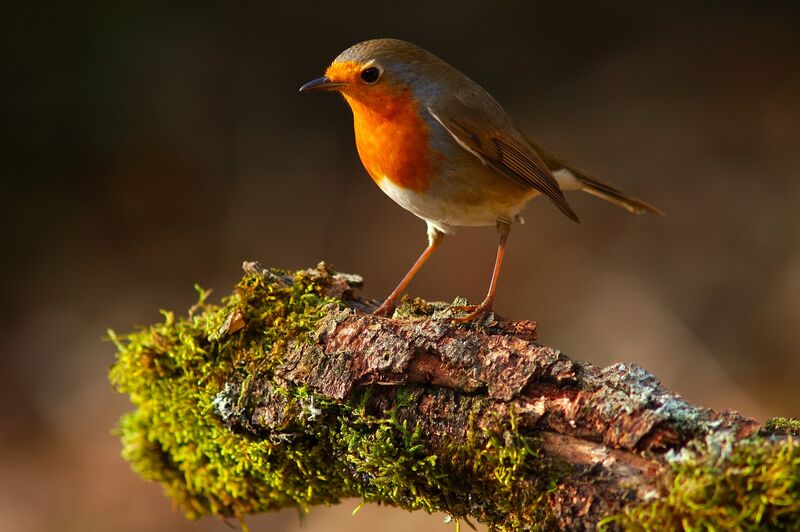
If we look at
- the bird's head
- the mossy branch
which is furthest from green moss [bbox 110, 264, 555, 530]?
the bird's head

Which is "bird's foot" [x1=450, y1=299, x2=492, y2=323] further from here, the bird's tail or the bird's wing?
the bird's tail

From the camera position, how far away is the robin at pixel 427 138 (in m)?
3.01

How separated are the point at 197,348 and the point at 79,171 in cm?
457

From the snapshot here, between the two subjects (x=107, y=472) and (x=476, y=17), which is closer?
(x=107, y=472)

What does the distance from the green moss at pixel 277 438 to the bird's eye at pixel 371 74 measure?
2.60 ft

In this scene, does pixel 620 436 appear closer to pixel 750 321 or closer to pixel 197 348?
pixel 197 348

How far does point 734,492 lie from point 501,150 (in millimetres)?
1763

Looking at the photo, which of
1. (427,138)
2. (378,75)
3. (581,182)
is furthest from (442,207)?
(581,182)

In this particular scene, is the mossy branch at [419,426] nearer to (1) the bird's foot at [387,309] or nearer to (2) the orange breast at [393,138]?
(1) the bird's foot at [387,309]

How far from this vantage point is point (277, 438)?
2.42 metres

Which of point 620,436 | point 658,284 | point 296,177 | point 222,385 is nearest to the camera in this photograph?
point 620,436

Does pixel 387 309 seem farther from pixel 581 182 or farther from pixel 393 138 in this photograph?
pixel 581 182

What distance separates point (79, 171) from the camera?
21.9ft

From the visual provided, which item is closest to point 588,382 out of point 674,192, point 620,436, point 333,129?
point 620,436
